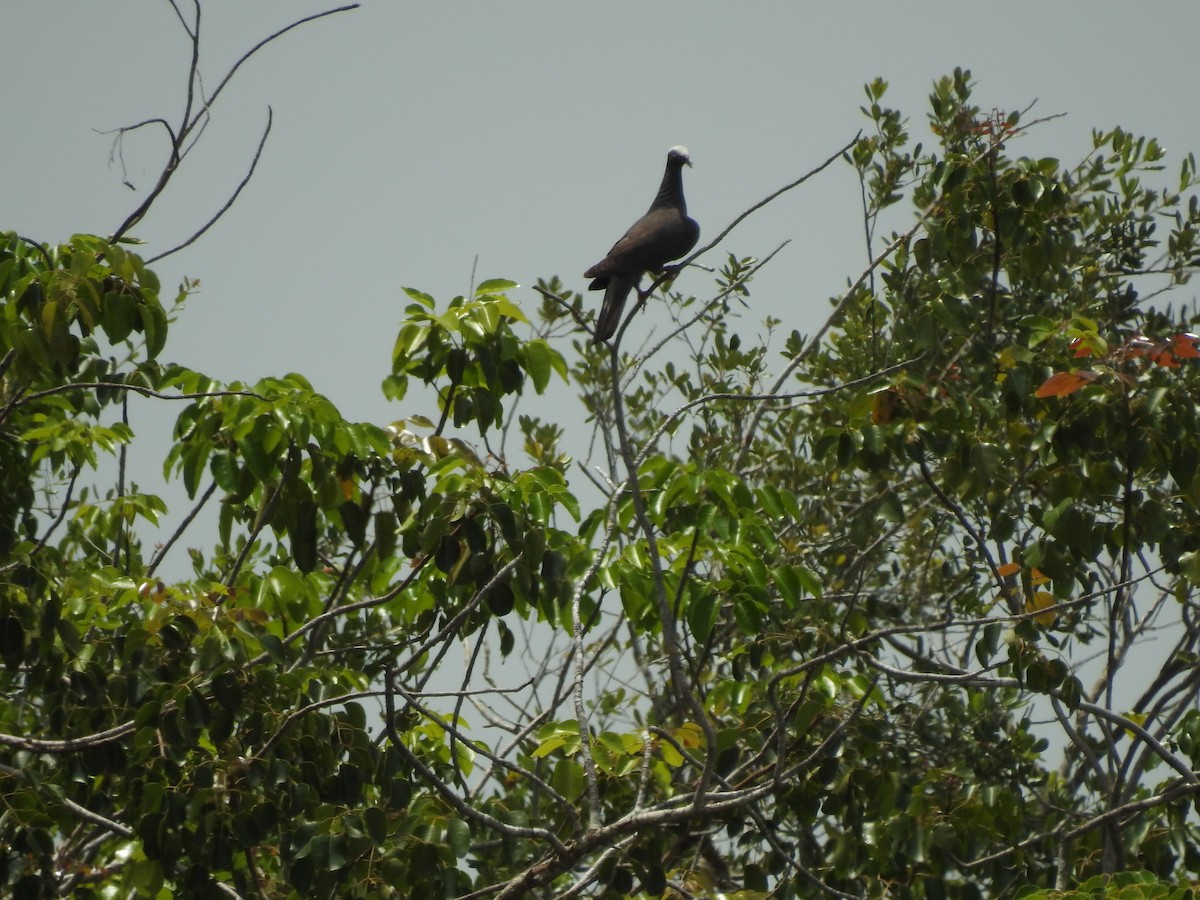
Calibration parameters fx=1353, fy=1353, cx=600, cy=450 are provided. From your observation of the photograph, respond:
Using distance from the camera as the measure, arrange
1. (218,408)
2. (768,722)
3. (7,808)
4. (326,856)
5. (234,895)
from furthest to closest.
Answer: (768,722)
(218,408)
(234,895)
(7,808)
(326,856)

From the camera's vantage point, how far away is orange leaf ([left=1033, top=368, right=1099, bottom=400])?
374 cm

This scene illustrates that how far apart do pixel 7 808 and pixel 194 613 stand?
0.67 meters

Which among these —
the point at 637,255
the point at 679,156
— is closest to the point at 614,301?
the point at 637,255

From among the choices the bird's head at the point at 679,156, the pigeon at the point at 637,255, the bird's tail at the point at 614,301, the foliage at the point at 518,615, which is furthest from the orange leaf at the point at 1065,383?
the bird's head at the point at 679,156

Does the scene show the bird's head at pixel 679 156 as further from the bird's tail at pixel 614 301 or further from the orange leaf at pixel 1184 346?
the orange leaf at pixel 1184 346

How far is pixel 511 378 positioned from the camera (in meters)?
4.23

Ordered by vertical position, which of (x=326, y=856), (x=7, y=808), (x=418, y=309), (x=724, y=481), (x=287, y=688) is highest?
(x=418, y=309)

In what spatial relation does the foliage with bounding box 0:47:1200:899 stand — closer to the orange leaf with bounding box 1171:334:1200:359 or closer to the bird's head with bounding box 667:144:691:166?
the orange leaf with bounding box 1171:334:1200:359

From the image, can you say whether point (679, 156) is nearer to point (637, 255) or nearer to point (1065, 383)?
point (637, 255)

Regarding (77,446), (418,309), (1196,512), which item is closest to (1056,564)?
(1196,512)

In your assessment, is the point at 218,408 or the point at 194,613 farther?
the point at 218,408

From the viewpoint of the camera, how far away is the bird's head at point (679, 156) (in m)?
7.34

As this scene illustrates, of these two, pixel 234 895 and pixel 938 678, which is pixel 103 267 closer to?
pixel 234 895

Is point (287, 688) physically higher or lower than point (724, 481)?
lower
